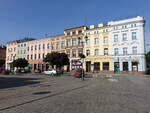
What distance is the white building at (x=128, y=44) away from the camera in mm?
35594

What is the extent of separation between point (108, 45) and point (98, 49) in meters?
3.60

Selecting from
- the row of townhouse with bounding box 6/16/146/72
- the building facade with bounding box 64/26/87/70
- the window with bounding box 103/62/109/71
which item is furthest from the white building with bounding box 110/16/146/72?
the building facade with bounding box 64/26/87/70

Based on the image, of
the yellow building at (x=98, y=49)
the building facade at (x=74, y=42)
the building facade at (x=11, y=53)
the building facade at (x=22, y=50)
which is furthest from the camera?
the building facade at (x=11, y=53)

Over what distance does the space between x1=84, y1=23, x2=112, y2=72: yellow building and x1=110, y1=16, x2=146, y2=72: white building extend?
1584 mm

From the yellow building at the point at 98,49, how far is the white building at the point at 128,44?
1.58 m

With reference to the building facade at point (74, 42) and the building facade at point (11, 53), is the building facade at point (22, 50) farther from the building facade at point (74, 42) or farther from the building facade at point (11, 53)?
the building facade at point (74, 42)

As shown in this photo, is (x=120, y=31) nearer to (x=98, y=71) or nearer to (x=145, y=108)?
(x=98, y=71)

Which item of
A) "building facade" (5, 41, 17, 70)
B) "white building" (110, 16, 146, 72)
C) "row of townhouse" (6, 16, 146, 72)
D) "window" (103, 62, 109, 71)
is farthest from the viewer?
"building facade" (5, 41, 17, 70)

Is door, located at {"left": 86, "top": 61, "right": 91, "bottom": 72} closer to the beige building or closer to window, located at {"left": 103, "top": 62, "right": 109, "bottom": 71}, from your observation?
window, located at {"left": 103, "top": 62, "right": 109, "bottom": 71}

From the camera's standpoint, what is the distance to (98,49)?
42.7m

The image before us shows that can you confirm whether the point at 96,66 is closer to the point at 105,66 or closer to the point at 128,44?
the point at 105,66

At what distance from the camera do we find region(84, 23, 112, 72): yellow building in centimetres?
4056

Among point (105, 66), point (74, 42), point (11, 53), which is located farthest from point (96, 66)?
point (11, 53)

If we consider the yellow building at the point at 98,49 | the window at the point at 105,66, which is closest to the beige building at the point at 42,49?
the yellow building at the point at 98,49
